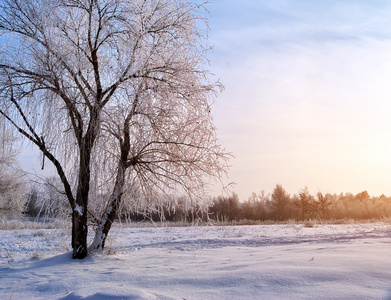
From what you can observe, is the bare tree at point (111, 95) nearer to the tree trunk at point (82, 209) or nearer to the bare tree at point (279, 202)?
the tree trunk at point (82, 209)

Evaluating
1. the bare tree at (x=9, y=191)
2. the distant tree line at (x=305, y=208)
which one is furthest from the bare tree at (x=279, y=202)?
the bare tree at (x=9, y=191)

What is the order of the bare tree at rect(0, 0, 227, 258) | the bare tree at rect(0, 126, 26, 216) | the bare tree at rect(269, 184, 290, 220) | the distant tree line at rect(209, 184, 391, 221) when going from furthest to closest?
the bare tree at rect(269, 184, 290, 220) → the distant tree line at rect(209, 184, 391, 221) → the bare tree at rect(0, 126, 26, 216) → the bare tree at rect(0, 0, 227, 258)

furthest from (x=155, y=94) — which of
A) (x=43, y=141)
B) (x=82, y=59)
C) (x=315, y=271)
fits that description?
(x=315, y=271)

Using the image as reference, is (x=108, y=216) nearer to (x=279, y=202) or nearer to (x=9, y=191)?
(x=9, y=191)

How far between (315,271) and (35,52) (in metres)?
5.78

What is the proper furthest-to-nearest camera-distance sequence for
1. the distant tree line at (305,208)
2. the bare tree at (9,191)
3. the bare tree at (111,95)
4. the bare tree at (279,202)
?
the bare tree at (279,202) → the distant tree line at (305,208) → the bare tree at (9,191) → the bare tree at (111,95)

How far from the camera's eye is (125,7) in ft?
21.2

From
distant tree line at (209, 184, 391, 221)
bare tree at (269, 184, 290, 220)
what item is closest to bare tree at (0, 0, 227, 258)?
distant tree line at (209, 184, 391, 221)

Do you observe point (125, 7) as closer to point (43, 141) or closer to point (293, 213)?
point (43, 141)

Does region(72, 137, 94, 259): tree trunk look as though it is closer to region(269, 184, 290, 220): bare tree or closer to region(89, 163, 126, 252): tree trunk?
region(89, 163, 126, 252): tree trunk

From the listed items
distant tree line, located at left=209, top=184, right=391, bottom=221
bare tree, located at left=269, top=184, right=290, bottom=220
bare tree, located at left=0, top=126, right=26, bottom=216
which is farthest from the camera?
bare tree, located at left=269, top=184, right=290, bottom=220

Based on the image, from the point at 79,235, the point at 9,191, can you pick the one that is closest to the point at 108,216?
the point at 79,235

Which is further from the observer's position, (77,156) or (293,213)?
(293,213)

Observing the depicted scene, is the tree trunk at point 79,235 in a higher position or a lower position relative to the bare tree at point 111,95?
lower
